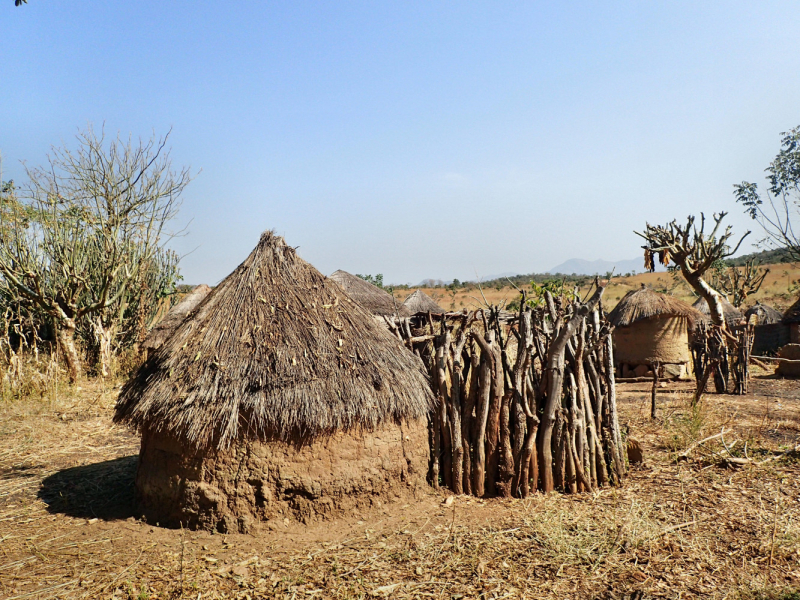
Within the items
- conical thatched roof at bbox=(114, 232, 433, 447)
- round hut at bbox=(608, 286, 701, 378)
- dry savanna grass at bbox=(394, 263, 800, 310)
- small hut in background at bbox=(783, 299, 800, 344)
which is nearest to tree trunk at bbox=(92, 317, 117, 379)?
conical thatched roof at bbox=(114, 232, 433, 447)

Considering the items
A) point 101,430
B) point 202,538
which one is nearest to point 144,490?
point 202,538

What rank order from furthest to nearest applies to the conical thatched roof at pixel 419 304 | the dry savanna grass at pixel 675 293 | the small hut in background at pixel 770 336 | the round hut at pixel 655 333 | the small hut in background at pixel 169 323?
the dry savanna grass at pixel 675 293
the conical thatched roof at pixel 419 304
the small hut in background at pixel 770 336
the round hut at pixel 655 333
the small hut in background at pixel 169 323

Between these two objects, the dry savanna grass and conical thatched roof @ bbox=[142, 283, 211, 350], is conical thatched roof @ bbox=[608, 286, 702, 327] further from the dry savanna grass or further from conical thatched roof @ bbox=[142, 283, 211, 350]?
the dry savanna grass

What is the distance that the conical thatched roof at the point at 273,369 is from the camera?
4355 millimetres

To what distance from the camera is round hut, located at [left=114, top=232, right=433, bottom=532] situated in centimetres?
438

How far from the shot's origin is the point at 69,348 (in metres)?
10.9

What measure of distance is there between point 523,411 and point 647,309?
9.17 meters

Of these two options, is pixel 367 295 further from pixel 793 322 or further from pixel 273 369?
pixel 793 322

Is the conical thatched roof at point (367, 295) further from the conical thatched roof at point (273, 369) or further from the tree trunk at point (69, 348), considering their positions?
the conical thatched roof at point (273, 369)

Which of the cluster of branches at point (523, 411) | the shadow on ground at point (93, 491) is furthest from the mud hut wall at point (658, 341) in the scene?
the shadow on ground at point (93, 491)

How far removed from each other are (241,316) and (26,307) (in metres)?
10.1

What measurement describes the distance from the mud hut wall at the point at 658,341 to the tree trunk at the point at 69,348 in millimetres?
11682

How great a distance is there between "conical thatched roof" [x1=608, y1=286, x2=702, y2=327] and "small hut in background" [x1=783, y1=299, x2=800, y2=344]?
12.5 feet

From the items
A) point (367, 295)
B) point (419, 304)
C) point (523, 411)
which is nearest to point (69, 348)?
point (367, 295)
